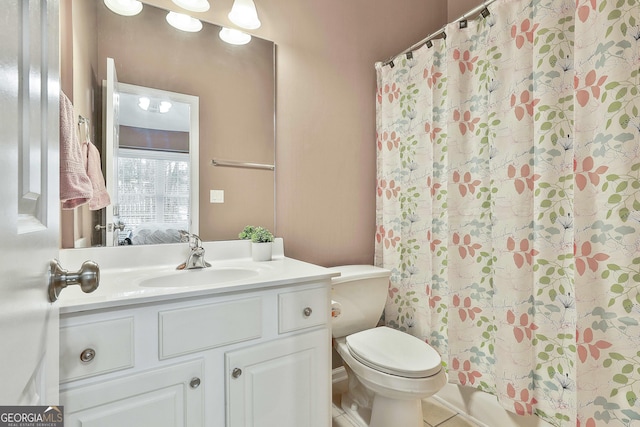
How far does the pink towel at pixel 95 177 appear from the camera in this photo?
1.20m

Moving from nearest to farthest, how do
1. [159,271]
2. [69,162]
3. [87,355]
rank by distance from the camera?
1. [87,355]
2. [69,162]
3. [159,271]

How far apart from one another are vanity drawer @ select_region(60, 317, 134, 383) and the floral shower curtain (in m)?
1.36

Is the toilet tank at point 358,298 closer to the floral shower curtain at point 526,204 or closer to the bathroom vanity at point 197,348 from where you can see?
the floral shower curtain at point 526,204

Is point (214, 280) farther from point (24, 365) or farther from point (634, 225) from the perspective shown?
point (634, 225)

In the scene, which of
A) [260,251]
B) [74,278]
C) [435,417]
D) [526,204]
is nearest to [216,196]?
[260,251]

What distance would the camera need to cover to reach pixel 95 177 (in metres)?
1.22

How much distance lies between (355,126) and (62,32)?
4.81ft

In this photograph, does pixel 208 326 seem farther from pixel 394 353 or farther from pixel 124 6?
pixel 124 6

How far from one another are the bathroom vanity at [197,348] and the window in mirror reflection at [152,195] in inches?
4.3

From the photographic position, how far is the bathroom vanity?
0.84 m

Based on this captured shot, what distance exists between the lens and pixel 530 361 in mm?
1244

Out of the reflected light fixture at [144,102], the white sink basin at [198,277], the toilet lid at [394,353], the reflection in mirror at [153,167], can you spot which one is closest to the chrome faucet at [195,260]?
the white sink basin at [198,277]

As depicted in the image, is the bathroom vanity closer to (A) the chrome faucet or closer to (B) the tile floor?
(A) the chrome faucet

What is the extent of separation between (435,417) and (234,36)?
226 centimetres
